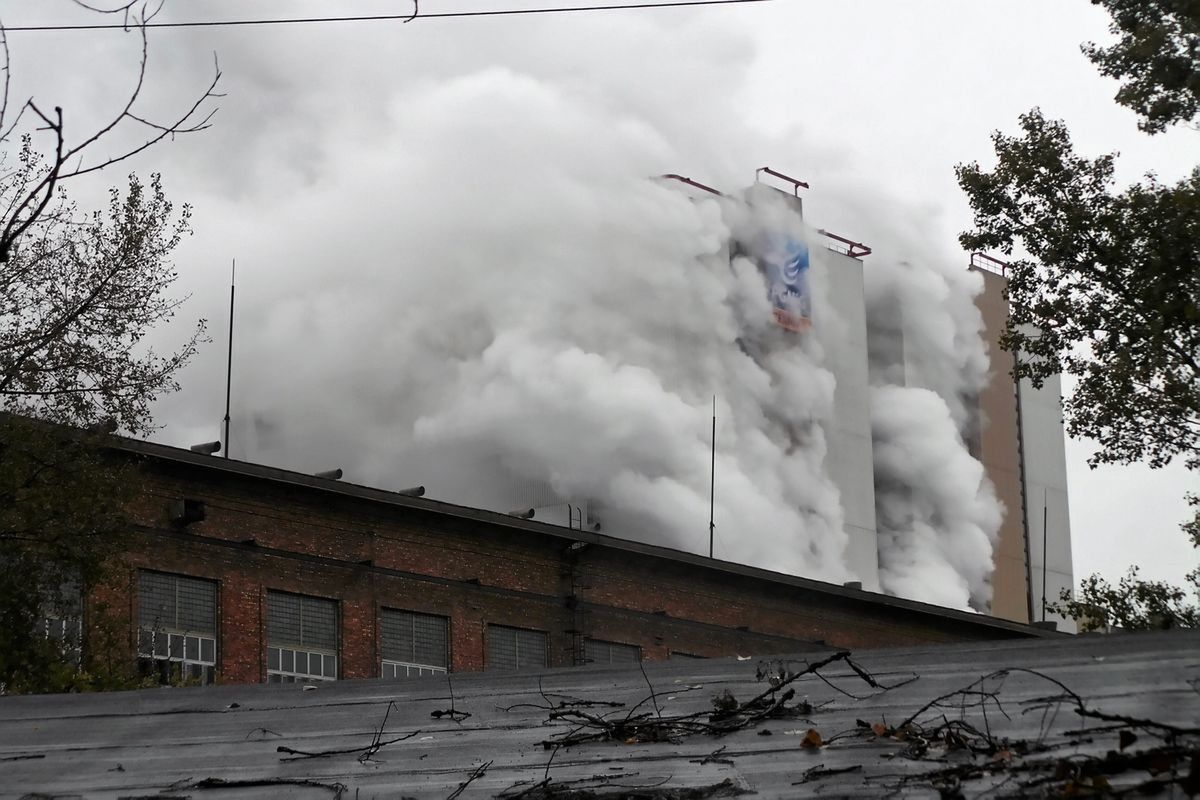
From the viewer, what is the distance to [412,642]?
27406 millimetres

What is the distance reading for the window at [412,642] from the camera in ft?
88.4

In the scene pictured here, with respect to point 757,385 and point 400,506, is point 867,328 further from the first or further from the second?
point 400,506

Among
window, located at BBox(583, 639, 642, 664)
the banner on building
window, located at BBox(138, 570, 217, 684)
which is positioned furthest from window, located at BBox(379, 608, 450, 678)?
the banner on building

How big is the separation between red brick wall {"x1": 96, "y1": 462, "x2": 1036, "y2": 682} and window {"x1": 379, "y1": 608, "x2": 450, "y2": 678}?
0.21 meters

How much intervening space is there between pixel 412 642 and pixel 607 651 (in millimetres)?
4494

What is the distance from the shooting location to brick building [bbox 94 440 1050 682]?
24.1m

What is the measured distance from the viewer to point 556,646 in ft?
96.3

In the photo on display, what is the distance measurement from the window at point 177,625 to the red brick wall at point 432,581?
20 cm

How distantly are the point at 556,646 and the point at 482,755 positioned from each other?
24.6 meters

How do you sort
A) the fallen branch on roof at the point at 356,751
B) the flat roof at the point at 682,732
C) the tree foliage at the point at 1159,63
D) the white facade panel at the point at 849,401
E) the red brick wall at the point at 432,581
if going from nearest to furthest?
the flat roof at the point at 682,732
the fallen branch on roof at the point at 356,751
the tree foliage at the point at 1159,63
the red brick wall at the point at 432,581
the white facade panel at the point at 849,401

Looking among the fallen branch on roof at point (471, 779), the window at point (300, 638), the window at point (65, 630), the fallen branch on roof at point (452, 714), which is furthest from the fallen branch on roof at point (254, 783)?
the window at point (300, 638)

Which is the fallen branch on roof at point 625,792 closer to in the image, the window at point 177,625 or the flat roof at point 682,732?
the flat roof at point 682,732

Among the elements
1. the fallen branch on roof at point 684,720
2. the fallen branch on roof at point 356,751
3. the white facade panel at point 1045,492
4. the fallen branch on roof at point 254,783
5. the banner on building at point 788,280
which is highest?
the banner on building at point 788,280

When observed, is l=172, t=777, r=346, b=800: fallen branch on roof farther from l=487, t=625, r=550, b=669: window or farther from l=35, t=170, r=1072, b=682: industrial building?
l=487, t=625, r=550, b=669: window
